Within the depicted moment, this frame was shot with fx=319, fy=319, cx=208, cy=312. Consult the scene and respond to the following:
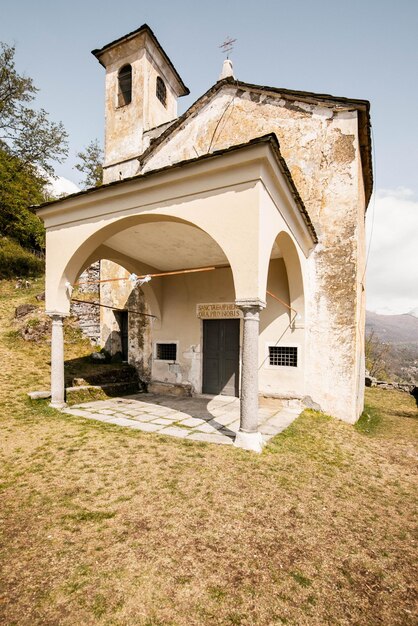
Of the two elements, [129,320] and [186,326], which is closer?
[186,326]

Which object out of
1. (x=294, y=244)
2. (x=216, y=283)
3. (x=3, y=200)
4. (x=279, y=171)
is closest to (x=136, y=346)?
(x=216, y=283)

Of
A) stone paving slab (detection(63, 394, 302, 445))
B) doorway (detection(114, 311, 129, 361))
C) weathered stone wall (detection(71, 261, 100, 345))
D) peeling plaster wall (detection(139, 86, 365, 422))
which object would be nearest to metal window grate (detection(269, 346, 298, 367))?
peeling plaster wall (detection(139, 86, 365, 422))

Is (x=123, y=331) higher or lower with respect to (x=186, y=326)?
lower

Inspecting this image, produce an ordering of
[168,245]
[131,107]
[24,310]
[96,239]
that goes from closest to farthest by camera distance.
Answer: [96,239]
[168,245]
[131,107]
[24,310]

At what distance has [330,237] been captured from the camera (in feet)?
27.3

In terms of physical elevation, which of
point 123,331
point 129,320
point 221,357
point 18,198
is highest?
point 18,198

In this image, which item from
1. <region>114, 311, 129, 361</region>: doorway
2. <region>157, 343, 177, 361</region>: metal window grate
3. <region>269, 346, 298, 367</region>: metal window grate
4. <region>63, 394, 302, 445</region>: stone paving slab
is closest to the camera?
<region>63, 394, 302, 445</region>: stone paving slab

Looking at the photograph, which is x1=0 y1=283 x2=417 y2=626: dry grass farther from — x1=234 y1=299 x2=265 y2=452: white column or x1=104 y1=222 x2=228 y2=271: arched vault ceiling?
x1=104 y1=222 x2=228 y2=271: arched vault ceiling

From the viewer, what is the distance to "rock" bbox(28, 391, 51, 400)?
7.61 m

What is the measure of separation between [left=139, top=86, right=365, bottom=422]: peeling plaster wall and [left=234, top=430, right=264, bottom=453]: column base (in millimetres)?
3709

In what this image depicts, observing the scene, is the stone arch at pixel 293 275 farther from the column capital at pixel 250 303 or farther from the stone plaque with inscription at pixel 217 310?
the column capital at pixel 250 303

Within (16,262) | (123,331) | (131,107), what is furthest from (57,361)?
(16,262)

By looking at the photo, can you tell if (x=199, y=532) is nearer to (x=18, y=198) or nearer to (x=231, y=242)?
(x=231, y=242)

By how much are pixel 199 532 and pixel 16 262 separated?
892 inches
